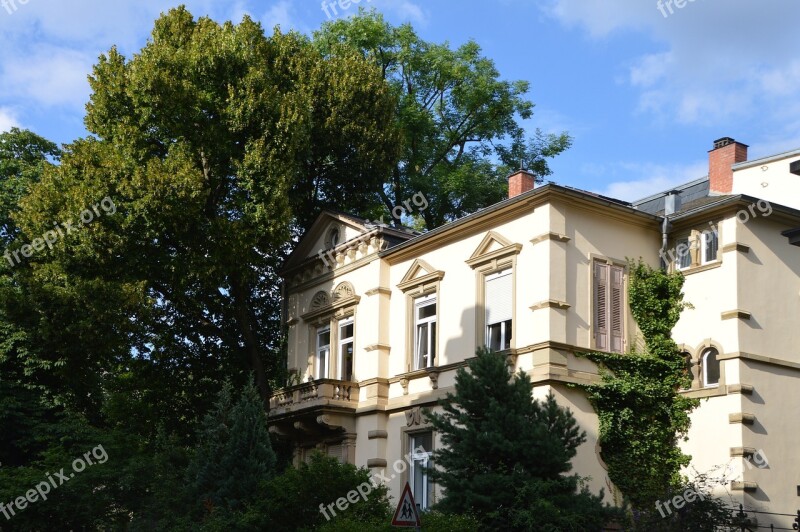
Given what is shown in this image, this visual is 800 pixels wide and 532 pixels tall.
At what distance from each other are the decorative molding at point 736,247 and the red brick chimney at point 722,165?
507 centimetres

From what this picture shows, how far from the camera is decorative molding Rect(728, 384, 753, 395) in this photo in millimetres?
22312

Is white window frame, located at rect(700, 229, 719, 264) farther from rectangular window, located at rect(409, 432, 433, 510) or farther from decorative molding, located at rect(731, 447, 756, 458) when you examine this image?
rectangular window, located at rect(409, 432, 433, 510)

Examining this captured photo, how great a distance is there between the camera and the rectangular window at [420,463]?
26.0 m

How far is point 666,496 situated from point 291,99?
1627 cm

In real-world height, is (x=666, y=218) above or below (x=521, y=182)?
below

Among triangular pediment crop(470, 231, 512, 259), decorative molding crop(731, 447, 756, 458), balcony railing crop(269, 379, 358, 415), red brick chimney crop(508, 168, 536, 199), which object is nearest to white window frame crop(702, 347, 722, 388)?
decorative molding crop(731, 447, 756, 458)

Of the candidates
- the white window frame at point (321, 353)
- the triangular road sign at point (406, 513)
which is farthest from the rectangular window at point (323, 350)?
the triangular road sign at point (406, 513)

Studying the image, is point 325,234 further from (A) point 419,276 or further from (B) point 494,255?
(B) point 494,255

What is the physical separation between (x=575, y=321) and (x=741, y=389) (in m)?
3.88

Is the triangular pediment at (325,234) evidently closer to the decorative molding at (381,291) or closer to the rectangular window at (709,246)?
the decorative molding at (381,291)

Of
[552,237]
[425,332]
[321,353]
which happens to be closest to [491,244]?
[552,237]

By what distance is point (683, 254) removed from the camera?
966 inches

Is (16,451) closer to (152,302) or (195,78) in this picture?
(152,302)

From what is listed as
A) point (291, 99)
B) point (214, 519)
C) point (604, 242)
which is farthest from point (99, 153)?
point (604, 242)
